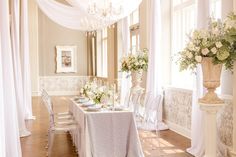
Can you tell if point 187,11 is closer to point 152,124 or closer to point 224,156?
point 152,124

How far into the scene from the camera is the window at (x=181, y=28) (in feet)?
23.5

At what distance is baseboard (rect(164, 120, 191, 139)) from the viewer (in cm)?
671

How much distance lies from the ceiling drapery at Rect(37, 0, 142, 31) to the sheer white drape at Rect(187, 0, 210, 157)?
111 inches

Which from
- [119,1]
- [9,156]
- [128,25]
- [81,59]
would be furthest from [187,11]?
[81,59]

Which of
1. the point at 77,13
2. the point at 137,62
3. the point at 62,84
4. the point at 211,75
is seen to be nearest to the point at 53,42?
the point at 62,84

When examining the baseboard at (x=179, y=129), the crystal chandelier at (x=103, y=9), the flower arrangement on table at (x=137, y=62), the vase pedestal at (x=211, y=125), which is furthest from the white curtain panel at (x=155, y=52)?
the vase pedestal at (x=211, y=125)

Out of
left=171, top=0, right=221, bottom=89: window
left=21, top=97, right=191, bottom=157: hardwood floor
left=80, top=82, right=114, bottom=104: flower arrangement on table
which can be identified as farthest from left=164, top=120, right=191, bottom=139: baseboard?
left=80, top=82, right=114, bottom=104: flower arrangement on table

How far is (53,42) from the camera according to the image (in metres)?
17.1

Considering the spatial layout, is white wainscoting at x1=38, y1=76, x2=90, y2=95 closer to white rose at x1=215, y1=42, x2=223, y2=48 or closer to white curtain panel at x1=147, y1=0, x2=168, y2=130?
white curtain panel at x1=147, y1=0, x2=168, y2=130

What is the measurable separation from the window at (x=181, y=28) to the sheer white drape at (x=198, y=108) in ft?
5.27

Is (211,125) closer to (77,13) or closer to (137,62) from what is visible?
(137,62)

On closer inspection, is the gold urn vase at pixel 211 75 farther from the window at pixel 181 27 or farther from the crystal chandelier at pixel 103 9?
the crystal chandelier at pixel 103 9

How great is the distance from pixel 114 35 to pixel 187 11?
5620mm

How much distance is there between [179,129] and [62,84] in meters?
11.3
